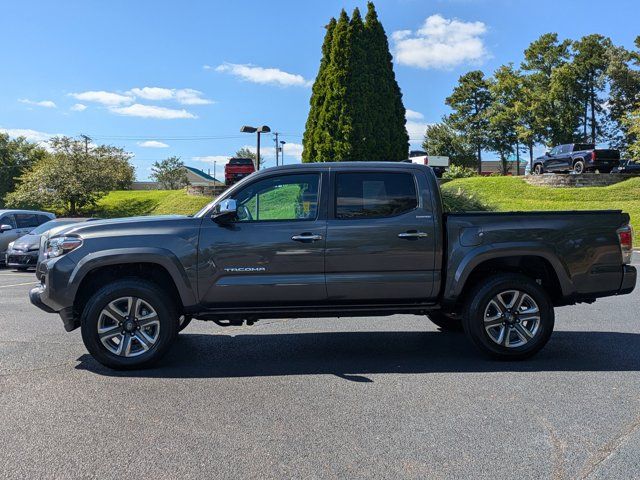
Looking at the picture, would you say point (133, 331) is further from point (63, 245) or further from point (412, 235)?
point (412, 235)

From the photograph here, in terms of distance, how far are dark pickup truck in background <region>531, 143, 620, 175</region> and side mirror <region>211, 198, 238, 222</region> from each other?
28.5 meters

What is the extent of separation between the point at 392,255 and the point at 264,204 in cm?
136

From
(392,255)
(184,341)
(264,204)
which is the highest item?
(264,204)

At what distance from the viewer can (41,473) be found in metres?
3.25

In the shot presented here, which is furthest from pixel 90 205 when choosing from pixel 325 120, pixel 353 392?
pixel 353 392

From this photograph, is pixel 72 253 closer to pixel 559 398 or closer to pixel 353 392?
pixel 353 392

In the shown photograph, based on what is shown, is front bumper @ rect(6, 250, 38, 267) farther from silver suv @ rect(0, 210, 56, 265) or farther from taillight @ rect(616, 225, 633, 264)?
taillight @ rect(616, 225, 633, 264)

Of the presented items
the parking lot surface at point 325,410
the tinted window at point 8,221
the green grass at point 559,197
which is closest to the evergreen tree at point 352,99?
the green grass at point 559,197

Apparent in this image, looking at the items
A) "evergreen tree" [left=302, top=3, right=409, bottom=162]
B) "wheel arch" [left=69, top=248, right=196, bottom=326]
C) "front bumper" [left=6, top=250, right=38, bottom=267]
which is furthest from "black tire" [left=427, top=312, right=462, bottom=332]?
"evergreen tree" [left=302, top=3, right=409, bottom=162]

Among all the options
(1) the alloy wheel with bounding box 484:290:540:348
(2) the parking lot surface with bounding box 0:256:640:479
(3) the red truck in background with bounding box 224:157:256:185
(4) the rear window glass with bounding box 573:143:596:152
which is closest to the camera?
(2) the parking lot surface with bounding box 0:256:640:479

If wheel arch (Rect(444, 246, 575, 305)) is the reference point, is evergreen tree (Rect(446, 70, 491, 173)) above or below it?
above

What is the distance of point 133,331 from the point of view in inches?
211

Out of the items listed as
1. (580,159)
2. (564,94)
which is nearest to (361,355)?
(580,159)

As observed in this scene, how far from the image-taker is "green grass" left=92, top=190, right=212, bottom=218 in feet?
104
